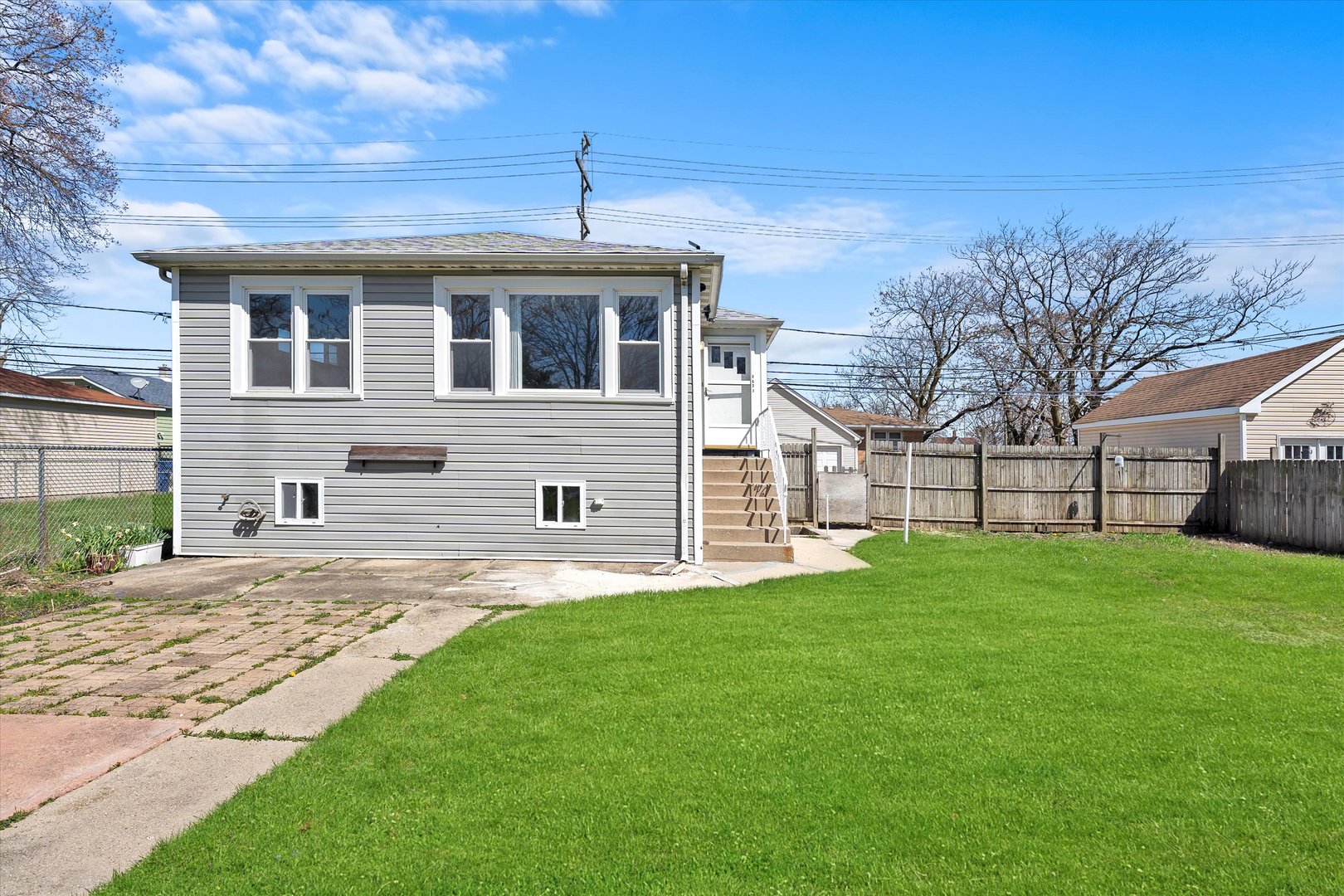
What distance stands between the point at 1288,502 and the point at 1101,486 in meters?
2.98

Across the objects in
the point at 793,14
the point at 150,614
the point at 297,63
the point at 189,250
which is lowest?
the point at 150,614

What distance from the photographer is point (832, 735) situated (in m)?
4.00

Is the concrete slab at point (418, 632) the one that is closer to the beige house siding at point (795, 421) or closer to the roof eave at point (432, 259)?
the roof eave at point (432, 259)

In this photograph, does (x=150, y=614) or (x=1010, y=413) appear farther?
(x=1010, y=413)

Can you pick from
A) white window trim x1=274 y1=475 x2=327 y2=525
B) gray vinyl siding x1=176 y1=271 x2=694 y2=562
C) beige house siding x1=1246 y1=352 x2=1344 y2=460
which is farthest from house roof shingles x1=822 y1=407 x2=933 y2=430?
white window trim x1=274 y1=475 x2=327 y2=525

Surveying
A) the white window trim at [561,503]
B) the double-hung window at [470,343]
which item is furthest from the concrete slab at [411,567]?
the double-hung window at [470,343]

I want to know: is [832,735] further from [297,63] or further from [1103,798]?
[297,63]

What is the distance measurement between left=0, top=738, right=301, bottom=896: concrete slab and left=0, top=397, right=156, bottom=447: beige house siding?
77.7 feet

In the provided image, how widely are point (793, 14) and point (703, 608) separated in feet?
36.8

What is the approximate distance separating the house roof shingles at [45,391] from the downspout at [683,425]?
21284mm

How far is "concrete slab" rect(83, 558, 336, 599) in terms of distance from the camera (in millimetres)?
8332

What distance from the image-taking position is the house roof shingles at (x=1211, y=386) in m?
18.0

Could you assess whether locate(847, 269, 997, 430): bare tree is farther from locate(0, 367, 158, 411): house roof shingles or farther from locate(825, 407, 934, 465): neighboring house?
locate(0, 367, 158, 411): house roof shingles

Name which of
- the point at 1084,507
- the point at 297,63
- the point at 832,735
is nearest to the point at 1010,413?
the point at 1084,507
